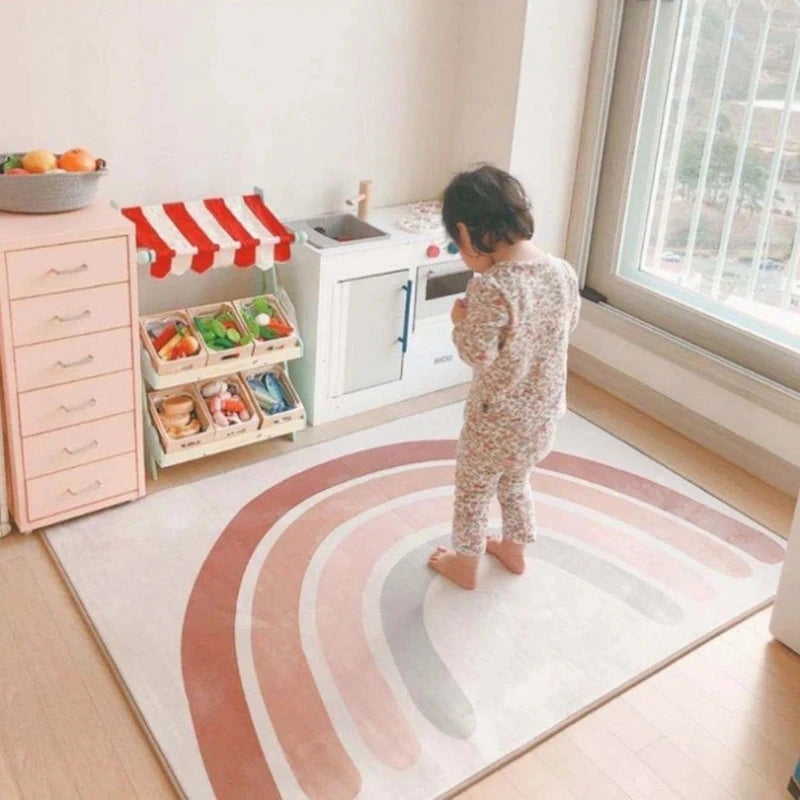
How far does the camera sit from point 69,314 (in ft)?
7.86

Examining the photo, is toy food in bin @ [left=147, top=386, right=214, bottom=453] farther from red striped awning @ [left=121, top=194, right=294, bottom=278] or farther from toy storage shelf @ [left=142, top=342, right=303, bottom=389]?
red striped awning @ [left=121, top=194, right=294, bottom=278]

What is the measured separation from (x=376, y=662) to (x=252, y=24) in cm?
194

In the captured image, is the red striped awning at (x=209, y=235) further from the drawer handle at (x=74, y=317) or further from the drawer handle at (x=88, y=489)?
the drawer handle at (x=88, y=489)

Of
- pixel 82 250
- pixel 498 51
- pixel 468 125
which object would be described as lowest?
pixel 82 250

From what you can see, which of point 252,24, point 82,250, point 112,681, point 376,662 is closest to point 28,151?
point 82,250

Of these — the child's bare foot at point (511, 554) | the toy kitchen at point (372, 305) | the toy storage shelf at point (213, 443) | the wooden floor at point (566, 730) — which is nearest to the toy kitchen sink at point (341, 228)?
the toy kitchen at point (372, 305)

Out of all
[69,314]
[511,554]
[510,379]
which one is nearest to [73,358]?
[69,314]

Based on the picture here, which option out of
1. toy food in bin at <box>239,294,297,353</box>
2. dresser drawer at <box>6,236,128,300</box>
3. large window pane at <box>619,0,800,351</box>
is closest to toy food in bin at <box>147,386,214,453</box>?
toy food in bin at <box>239,294,297,353</box>

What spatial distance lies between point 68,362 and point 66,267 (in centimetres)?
25

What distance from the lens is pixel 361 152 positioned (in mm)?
3375

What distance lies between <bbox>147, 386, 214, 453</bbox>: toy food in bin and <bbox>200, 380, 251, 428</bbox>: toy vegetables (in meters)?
0.03

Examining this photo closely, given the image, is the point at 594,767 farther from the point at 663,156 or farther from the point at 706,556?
the point at 663,156

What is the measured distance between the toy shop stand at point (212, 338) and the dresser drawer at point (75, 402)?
21cm

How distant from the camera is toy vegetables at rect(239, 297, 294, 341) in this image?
297cm
